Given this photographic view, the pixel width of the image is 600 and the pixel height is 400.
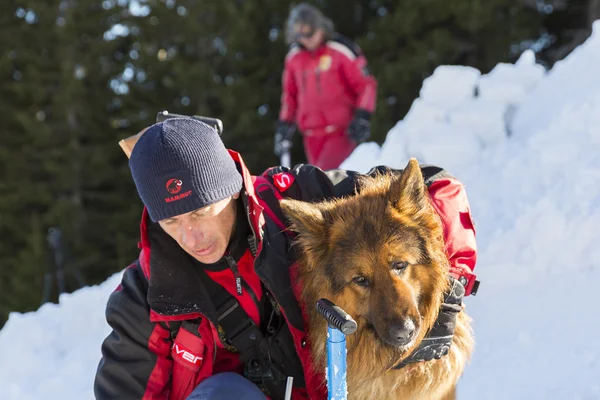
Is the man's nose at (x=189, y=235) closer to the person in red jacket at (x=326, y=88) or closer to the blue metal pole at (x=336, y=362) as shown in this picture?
the blue metal pole at (x=336, y=362)

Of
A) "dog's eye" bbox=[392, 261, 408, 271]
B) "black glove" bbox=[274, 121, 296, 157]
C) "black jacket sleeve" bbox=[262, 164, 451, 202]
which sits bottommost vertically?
"black glove" bbox=[274, 121, 296, 157]

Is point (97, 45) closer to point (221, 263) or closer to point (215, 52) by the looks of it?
point (215, 52)

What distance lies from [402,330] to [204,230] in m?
0.75

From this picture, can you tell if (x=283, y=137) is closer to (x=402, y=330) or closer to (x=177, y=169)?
(x=177, y=169)

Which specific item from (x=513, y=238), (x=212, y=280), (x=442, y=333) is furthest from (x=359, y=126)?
(x=442, y=333)

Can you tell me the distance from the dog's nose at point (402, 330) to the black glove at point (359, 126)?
14.3 feet

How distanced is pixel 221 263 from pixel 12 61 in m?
12.8

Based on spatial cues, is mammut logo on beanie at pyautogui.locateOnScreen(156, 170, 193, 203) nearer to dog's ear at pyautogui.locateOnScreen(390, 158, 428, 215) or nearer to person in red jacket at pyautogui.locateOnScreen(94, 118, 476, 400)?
person in red jacket at pyautogui.locateOnScreen(94, 118, 476, 400)

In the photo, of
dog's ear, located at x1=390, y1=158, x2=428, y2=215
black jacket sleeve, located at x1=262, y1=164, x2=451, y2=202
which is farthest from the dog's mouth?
black jacket sleeve, located at x1=262, y1=164, x2=451, y2=202

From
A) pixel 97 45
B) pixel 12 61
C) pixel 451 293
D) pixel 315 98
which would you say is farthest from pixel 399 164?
pixel 12 61

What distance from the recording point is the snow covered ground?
308 centimetres

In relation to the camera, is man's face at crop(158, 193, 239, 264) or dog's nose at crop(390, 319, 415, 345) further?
man's face at crop(158, 193, 239, 264)

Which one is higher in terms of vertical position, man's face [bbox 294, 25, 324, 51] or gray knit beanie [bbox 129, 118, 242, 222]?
man's face [bbox 294, 25, 324, 51]

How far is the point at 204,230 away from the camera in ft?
7.11
